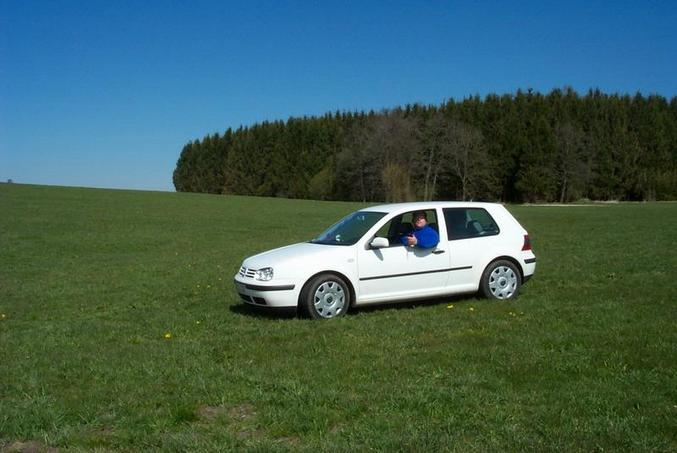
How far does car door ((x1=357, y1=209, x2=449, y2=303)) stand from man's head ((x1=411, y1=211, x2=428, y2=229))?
0.32 m

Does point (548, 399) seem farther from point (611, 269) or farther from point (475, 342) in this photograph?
point (611, 269)

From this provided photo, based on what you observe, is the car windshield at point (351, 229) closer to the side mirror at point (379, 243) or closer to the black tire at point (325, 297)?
the side mirror at point (379, 243)

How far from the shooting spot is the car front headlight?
8258mm

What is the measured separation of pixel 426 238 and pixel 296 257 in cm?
181

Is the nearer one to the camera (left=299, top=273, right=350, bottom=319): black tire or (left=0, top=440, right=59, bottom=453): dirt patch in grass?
(left=0, top=440, right=59, bottom=453): dirt patch in grass

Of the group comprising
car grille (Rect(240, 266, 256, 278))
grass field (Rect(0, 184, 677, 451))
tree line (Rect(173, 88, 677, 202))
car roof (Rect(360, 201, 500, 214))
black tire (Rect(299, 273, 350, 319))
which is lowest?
grass field (Rect(0, 184, 677, 451))

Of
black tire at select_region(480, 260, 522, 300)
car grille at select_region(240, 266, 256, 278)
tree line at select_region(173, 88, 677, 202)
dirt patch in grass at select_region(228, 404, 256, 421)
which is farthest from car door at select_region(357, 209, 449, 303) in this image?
tree line at select_region(173, 88, 677, 202)

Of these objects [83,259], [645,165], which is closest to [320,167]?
[645,165]

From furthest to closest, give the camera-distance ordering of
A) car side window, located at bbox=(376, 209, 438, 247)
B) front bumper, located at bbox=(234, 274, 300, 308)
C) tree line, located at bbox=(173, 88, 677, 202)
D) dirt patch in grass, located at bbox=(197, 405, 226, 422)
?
tree line, located at bbox=(173, 88, 677, 202)
car side window, located at bbox=(376, 209, 438, 247)
front bumper, located at bbox=(234, 274, 300, 308)
dirt patch in grass, located at bbox=(197, 405, 226, 422)

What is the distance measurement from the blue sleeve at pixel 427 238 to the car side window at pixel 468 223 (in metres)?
0.35

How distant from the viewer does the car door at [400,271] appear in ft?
28.0

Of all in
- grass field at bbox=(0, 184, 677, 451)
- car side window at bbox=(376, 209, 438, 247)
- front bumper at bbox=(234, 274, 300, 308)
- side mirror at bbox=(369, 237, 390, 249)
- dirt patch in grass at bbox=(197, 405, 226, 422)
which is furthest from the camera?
car side window at bbox=(376, 209, 438, 247)

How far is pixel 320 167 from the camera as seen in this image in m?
103

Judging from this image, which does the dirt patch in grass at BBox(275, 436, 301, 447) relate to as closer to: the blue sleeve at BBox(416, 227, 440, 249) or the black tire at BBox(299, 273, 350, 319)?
the black tire at BBox(299, 273, 350, 319)
